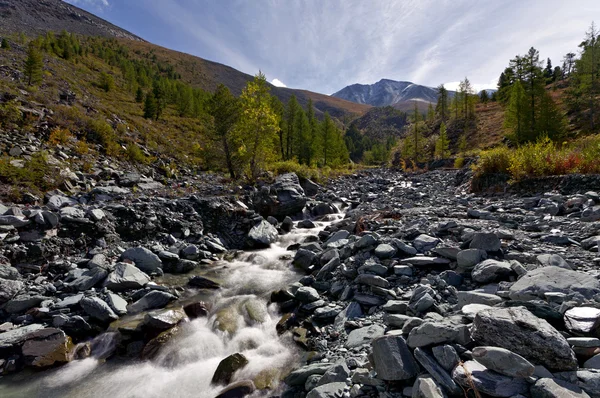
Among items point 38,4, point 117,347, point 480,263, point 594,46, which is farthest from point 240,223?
point 38,4

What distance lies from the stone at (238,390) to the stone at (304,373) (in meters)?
0.66

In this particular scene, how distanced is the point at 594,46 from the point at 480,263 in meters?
59.9

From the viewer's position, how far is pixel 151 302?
23.8 feet

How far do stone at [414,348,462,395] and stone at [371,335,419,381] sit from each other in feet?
0.46

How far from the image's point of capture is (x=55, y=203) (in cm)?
1019

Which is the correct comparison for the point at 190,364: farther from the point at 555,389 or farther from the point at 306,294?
the point at 555,389

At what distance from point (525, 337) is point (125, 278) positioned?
29.9ft

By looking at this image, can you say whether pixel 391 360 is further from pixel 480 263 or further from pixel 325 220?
pixel 325 220

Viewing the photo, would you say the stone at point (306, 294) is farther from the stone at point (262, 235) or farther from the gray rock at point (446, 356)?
the stone at point (262, 235)

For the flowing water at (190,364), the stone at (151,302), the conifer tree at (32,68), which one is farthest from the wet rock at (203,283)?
the conifer tree at (32,68)

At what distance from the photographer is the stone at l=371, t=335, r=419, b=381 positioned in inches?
129

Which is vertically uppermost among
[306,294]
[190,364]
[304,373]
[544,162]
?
[544,162]

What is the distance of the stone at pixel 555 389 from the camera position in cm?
229

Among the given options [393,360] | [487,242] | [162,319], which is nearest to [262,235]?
[162,319]
